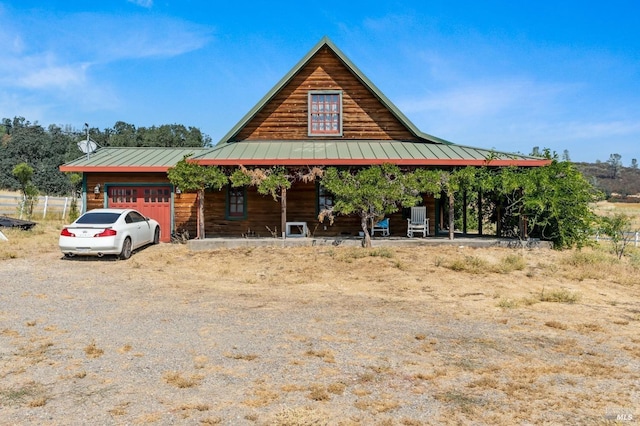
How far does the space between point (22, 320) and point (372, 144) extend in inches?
521

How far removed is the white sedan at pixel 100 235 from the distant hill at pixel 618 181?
3604 inches

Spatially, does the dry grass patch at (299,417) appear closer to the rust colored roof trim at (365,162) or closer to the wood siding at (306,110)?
the rust colored roof trim at (365,162)

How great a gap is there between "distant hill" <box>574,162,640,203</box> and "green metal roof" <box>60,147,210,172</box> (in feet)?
288

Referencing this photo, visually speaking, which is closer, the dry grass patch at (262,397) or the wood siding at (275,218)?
the dry grass patch at (262,397)

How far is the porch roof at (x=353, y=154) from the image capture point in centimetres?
1505

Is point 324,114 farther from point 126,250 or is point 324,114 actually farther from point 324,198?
point 126,250

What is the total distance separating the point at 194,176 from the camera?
14.9 meters

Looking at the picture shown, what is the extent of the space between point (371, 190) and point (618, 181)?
119038mm

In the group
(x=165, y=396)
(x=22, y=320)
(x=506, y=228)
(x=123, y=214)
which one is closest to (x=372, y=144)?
(x=506, y=228)

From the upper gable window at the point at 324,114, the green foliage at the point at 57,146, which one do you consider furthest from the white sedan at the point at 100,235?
the green foliage at the point at 57,146

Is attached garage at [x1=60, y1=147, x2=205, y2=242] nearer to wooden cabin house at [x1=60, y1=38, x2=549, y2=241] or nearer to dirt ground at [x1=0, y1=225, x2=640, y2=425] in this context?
wooden cabin house at [x1=60, y1=38, x2=549, y2=241]

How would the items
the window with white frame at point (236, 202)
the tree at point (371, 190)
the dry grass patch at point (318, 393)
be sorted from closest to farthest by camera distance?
the dry grass patch at point (318, 393)
the tree at point (371, 190)
the window with white frame at point (236, 202)

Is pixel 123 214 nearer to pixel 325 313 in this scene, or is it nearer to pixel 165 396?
pixel 325 313

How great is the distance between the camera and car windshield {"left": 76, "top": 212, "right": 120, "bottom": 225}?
42.2ft
